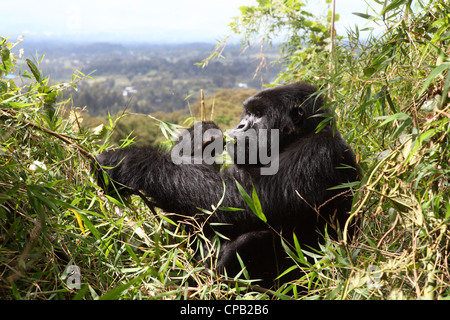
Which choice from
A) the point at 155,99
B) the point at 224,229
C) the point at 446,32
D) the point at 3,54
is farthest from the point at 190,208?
the point at 155,99

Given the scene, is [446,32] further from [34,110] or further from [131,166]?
[34,110]

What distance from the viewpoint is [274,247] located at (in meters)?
2.46

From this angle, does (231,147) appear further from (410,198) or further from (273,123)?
(410,198)

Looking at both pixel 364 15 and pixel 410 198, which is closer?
pixel 410 198

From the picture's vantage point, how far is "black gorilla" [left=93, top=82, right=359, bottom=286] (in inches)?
97.5

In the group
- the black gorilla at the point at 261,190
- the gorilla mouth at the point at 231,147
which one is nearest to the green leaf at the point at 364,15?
the black gorilla at the point at 261,190

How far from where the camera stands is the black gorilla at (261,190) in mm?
2477

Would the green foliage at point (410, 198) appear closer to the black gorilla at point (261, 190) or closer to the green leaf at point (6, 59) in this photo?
the black gorilla at point (261, 190)

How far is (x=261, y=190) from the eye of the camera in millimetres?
2479

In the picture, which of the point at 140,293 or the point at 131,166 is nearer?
the point at 140,293

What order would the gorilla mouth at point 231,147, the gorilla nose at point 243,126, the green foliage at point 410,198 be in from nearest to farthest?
1. the green foliage at point 410,198
2. the gorilla mouth at point 231,147
3. the gorilla nose at point 243,126

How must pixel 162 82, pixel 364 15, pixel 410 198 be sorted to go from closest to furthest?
pixel 410 198 → pixel 364 15 → pixel 162 82

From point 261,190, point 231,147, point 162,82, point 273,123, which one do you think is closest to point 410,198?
point 261,190
